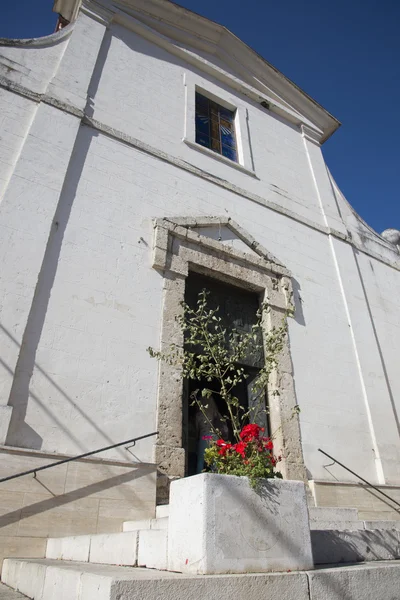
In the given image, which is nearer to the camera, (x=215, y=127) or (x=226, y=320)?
(x=226, y=320)

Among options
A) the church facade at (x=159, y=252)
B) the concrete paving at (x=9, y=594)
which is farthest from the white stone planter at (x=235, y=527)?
the church facade at (x=159, y=252)

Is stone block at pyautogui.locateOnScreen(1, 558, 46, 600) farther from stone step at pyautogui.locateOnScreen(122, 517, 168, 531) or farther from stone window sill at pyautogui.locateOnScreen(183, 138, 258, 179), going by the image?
stone window sill at pyautogui.locateOnScreen(183, 138, 258, 179)

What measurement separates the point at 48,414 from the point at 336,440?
4.40 meters

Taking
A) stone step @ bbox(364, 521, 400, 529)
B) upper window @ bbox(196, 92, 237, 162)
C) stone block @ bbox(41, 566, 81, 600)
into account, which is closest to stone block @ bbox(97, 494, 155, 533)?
stone block @ bbox(41, 566, 81, 600)

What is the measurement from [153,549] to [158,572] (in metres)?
0.34

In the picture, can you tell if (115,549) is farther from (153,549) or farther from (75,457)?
(75,457)

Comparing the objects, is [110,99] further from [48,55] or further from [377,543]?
[377,543]

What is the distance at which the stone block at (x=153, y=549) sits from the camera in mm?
2580

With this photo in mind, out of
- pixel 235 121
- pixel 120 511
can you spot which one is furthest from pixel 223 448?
pixel 235 121

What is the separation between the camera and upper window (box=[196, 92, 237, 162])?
8.62 meters

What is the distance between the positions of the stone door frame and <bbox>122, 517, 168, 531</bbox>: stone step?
0.71 meters

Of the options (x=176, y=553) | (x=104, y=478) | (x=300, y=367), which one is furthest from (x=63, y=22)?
(x=176, y=553)

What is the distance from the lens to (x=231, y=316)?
672 cm

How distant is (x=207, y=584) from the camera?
206cm
